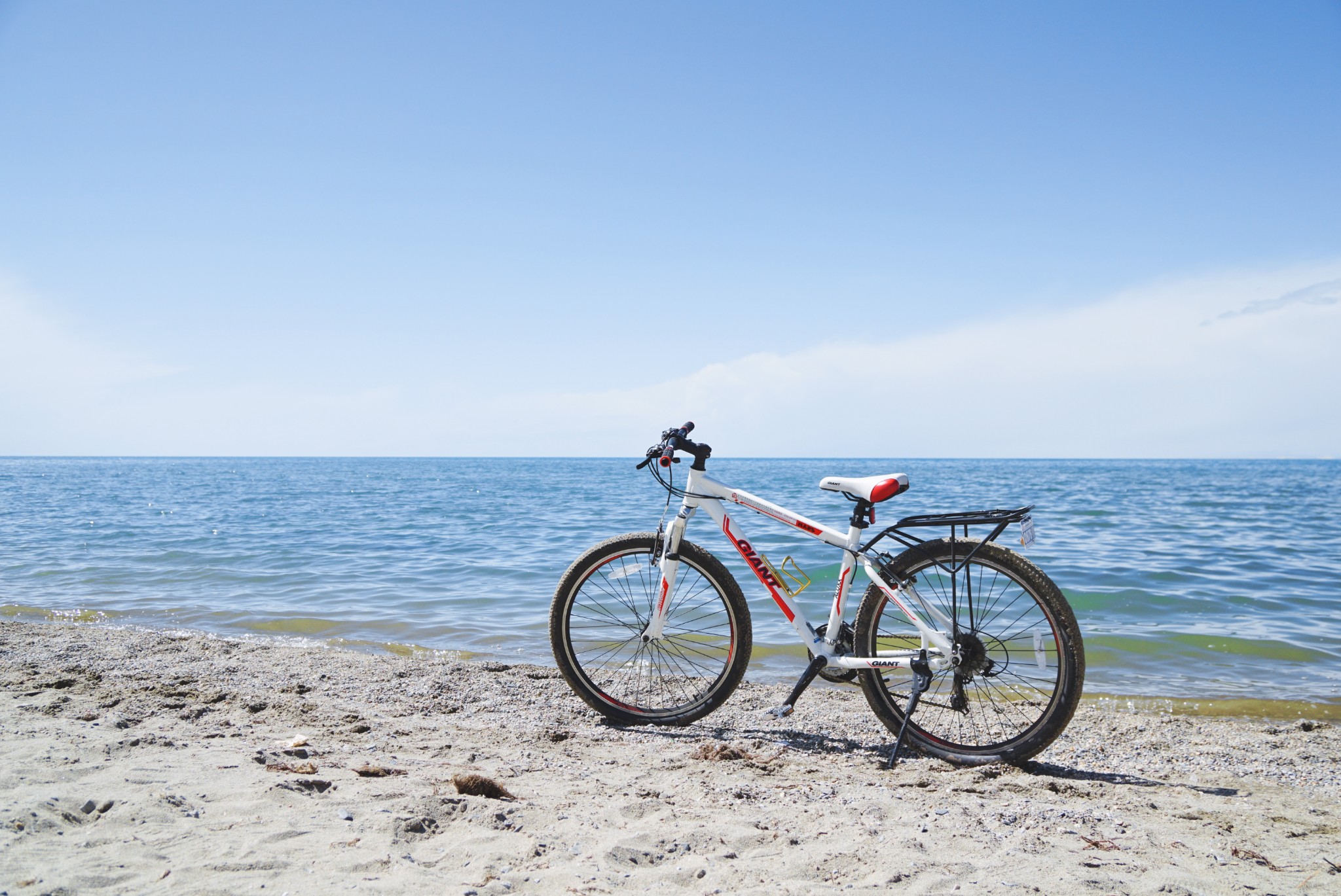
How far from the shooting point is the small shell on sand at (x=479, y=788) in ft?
10.2

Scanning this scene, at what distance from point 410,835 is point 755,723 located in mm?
2395

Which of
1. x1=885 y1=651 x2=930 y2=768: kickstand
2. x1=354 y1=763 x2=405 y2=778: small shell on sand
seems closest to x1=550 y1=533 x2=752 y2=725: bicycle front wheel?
x1=885 y1=651 x2=930 y2=768: kickstand

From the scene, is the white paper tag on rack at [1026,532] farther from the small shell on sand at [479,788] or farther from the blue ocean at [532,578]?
the small shell on sand at [479,788]

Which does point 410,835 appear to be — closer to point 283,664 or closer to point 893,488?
point 893,488

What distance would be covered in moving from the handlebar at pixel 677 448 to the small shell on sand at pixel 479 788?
1.98 m

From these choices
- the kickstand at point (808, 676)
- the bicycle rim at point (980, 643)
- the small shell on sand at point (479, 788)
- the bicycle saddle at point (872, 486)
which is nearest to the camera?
the small shell on sand at point (479, 788)

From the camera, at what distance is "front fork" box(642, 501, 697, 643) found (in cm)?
447

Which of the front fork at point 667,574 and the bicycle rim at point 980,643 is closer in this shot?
the bicycle rim at point 980,643

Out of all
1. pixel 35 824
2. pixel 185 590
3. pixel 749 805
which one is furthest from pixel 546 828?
pixel 185 590

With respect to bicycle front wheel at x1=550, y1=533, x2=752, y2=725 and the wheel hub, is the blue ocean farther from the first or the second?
bicycle front wheel at x1=550, y1=533, x2=752, y2=725

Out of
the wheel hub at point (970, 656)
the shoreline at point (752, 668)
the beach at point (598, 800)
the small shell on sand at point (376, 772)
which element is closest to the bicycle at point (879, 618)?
the wheel hub at point (970, 656)

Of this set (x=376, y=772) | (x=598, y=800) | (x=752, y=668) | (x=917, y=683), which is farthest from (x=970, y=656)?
(x=376, y=772)

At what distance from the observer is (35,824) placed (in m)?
2.57

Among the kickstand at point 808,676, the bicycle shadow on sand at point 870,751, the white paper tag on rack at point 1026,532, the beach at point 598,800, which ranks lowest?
the bicycle shadow on sand at point 870,751
